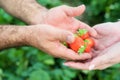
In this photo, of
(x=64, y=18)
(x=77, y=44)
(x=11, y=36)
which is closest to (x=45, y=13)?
(x=64, y=18)

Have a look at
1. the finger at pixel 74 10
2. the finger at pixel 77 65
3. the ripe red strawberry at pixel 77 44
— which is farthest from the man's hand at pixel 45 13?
the finger at pixel 77 65

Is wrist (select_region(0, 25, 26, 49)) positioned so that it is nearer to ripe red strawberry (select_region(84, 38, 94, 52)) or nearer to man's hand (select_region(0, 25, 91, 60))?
man's hand (select_region(0, 25, 91, 60))

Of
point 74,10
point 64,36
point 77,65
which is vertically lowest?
point 77,65

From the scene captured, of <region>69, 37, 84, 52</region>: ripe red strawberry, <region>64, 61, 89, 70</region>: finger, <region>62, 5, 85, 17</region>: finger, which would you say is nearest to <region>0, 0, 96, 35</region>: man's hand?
<region>62, 5, 85, 17</region>: finger

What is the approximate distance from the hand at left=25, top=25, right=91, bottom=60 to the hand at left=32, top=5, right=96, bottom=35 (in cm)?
21

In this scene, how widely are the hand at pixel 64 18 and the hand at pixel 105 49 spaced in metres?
0.07

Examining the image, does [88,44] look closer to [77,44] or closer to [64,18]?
[77,44]

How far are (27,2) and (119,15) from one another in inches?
36.3

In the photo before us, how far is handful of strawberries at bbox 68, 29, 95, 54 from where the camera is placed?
9.03ft

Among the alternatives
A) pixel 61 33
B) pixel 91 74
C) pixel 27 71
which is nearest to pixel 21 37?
pixel 61 33

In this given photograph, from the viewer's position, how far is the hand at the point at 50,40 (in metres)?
2.68

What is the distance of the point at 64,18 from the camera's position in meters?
2.94

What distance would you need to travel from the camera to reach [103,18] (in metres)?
3.96

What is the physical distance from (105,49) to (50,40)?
0.34 m
